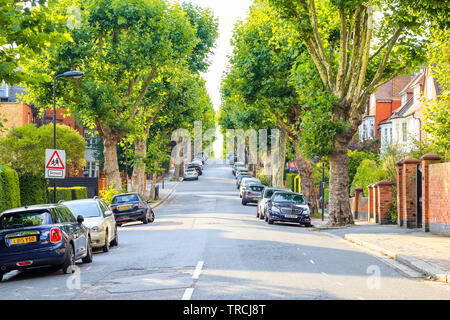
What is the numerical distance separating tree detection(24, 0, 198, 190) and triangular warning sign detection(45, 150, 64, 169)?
31.9 feet

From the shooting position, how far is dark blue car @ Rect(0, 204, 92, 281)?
13062mm

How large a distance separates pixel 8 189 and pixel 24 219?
11.0 m

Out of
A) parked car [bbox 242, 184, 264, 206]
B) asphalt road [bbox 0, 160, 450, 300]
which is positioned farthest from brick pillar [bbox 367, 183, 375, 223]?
parked car [bbox 242, 184, 264, 206]

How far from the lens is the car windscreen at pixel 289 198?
2939cm

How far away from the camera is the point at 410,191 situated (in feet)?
80.5

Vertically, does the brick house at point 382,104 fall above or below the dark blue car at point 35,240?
above

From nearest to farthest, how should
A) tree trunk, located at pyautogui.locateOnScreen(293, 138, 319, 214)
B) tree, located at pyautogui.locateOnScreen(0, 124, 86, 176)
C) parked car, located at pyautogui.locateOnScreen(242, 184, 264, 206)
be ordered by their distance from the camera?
tree trunk, located at pyautogui.locateOnScreen(293, 138, 319, 214)
parked car, located at pyautogui.locateOnScreen(242, 184, 264, 206)
tree, located at pyautogui.locateOnScreen(0, 124, 86, 176)

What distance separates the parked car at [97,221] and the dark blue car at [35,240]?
144 inches

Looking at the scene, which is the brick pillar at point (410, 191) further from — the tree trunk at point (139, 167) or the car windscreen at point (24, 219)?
the tree trunk at point (139, 167)

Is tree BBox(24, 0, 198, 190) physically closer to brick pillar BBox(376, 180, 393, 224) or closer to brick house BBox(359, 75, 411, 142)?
brick pillar BBox(376, 180, 393, 224)

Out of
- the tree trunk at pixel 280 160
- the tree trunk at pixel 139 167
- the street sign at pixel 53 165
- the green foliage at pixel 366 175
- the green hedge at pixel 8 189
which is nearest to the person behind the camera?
the green hedge at pixel 8 189

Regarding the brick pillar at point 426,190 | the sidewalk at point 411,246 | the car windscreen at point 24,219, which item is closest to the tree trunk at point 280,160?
the sidewalk at point 411,246

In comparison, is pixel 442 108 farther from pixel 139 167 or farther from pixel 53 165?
pixel 139 167

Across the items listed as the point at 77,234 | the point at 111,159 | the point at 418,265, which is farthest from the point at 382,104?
the point at 77,234
